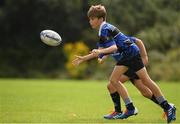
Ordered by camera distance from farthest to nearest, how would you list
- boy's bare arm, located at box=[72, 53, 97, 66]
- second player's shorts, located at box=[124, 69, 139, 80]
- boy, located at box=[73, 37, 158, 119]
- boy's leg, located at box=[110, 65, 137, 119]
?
boy, located at box=[73, 37, 158, 119], second player's shorts, located at box=[124, 69, 139, 80], boy's leg, located at box=[110, 65, 137, 119], boy's bare arm, located at box=[72, 53, 97, 66]

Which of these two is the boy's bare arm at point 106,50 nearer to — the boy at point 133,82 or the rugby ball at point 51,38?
the boy at point 133,82

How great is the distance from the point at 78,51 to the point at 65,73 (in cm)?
310

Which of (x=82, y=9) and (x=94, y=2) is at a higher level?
(x=82, y=9)

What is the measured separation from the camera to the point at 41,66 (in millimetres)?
A: 42531

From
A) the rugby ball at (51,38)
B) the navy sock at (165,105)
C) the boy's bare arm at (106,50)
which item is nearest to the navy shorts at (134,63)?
the boy's bare arm at (106,50)

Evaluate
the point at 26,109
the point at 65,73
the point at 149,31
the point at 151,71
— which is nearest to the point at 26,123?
the point at 26,109

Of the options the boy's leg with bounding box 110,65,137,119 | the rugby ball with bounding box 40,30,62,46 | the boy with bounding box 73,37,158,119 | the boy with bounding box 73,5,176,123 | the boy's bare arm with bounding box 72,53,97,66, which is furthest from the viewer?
the rugby ball with bounding box 40,30,62,46

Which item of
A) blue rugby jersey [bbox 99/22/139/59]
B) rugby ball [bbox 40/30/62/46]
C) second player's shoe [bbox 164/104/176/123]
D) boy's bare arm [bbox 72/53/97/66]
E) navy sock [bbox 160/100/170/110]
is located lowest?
second player's shoe [bbox 164/104/176/123]

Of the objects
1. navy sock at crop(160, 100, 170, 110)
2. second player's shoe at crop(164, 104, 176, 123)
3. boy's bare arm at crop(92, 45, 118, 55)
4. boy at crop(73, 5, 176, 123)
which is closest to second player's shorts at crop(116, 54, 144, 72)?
boy at crop(73, 5, 176, 123)

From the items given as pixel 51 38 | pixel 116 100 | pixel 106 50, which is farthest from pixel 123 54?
pixel 51 38

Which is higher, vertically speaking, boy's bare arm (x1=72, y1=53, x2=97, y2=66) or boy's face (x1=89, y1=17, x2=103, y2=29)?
boy's face (x1=89, y1=17, x2=103, y2=29)

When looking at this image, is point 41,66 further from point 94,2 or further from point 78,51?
point 94,2

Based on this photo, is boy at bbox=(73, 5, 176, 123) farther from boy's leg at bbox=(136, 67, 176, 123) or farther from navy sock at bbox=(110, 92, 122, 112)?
navy sock at bbox=(110, 92, 122, 112)

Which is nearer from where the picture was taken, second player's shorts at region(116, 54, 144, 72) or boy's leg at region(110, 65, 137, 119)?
second player's shorts at region(116, 54, 144, 72)
